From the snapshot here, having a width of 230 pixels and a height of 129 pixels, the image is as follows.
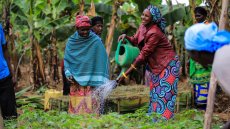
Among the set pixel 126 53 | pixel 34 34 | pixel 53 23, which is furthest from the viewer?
pixel 53 23

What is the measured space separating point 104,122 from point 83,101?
1.75 metres

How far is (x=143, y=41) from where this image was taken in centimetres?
625

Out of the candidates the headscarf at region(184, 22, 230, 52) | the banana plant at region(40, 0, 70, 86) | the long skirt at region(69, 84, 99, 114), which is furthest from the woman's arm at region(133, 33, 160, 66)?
the banana plant at region(40, 0, 70, 86)

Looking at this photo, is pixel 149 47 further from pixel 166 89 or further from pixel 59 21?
pixel 59 21

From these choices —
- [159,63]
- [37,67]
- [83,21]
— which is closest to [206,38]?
[159,63]

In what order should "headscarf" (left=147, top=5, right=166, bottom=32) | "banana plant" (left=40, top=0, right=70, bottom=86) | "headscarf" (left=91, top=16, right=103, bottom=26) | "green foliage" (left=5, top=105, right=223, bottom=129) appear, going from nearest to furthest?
"green foliage" (left=5, top=105, right=223, bottom=129), "headscarf" (left=147, top=5, right=166, bottom=32), "headscarf" (left=91, top=16, right=103, bottom=26), "banana plant" (left=40, top=0, right=70, bottom=86)

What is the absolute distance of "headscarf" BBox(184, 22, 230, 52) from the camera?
3113mm

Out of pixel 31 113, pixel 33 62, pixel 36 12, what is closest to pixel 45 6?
pixel 36 12

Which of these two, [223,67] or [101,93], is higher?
[223,67]

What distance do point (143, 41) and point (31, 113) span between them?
1.72 meters

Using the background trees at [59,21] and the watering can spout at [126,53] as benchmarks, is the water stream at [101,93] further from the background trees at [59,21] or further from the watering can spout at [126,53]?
the background trees at [59,21]

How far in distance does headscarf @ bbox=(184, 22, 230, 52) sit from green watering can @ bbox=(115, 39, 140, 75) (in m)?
3.10

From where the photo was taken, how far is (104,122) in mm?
4902

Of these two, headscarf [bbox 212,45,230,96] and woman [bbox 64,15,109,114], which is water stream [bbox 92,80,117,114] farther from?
headscarf [bbox 212,45,230,96]
